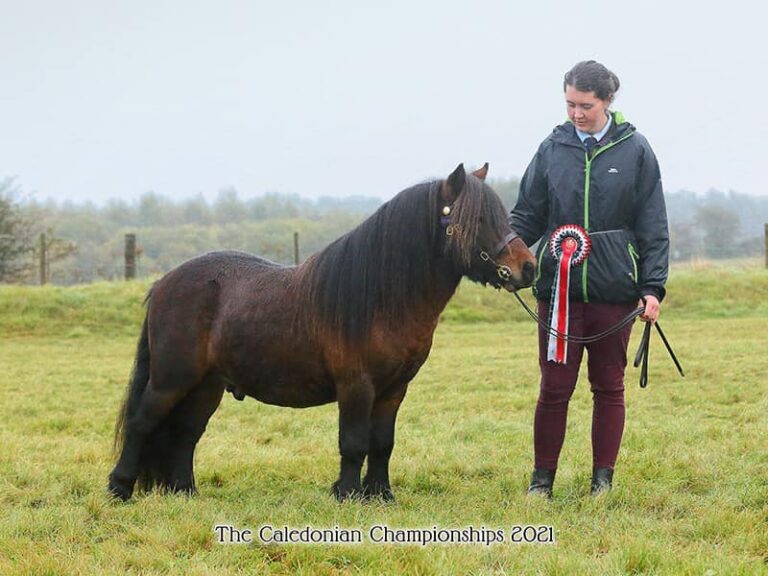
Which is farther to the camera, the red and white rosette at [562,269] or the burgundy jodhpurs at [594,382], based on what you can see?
the burgundy jodhpurs at [594,382]

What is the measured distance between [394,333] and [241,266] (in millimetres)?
1307

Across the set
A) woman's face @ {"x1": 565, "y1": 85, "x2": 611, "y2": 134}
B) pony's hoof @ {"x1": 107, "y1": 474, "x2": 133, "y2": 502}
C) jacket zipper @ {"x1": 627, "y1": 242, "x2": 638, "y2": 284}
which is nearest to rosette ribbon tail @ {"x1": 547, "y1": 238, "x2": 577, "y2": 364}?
jacket zipper @ {"x1": 627, "y1": 242, "x2": 638, "y2": 284}

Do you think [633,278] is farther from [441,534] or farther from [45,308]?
[45,308]

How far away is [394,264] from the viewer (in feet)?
16.4

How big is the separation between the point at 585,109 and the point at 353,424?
235 centimetres

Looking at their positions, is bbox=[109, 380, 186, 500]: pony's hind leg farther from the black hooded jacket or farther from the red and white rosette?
the black hooded jacket

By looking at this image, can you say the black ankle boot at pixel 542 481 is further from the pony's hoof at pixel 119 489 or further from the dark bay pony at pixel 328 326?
the pony's hoof at pixel 119 489

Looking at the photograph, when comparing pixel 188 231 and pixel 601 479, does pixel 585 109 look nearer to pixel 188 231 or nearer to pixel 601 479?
pixel 601 479

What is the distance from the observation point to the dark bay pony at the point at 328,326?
493 centimetres

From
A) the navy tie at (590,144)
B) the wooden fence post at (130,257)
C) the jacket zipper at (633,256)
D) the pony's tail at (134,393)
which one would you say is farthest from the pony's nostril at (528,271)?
the wooden fence post at (130,257)

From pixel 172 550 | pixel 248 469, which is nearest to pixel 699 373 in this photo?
pixel 248 469

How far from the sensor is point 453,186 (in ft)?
16.1

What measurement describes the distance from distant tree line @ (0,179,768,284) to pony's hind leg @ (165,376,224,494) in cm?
243

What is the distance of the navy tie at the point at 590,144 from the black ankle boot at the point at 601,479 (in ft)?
6.53
